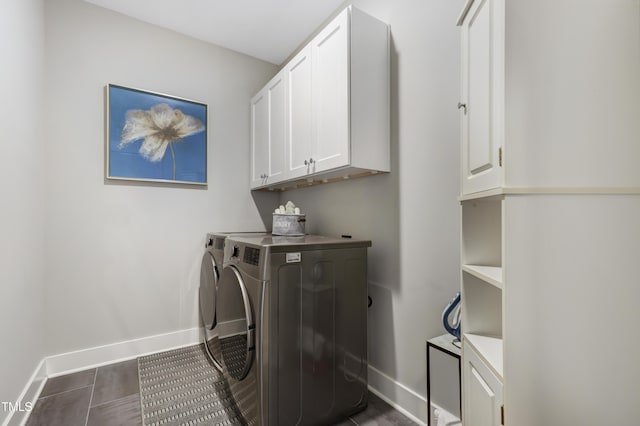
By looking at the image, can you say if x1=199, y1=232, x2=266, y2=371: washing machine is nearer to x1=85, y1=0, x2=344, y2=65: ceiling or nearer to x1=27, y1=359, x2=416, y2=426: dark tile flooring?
x1=27, y1=359, x2=416, y2=426: dark tile flooring

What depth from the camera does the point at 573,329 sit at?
726 mm

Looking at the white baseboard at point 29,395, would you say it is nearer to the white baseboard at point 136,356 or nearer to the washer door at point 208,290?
the white baseboard at point 136,356

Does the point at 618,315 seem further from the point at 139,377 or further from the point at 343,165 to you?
the point at 139,377

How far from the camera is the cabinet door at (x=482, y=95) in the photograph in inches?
32.8

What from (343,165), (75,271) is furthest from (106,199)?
(343,165)

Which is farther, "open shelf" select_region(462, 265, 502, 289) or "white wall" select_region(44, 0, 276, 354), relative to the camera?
"white wall" select_region(44, 0, 276, 354)

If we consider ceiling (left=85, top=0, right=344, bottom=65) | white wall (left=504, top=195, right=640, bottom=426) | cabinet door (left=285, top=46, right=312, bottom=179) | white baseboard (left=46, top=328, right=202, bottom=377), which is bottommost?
white baseboard (left=46, top=328, right=202, bottom=377)

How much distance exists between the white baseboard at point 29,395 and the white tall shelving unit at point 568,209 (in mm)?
2089

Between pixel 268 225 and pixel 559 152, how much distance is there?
2541 millimetres

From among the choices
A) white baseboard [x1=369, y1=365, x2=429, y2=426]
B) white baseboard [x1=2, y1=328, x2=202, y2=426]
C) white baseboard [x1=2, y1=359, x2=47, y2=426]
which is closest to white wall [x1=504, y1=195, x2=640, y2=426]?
white baseboard [x1=369, y1=365, x2=429, y2=426]

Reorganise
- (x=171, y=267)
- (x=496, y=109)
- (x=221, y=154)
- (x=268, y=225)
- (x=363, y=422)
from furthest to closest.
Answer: (x=268, y=225) < (x=221, y=154) < (x=171, y=267) < (x=363, y=422) < (x=496, y=109)

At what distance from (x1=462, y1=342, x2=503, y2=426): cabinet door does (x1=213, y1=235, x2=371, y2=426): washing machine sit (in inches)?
26.3

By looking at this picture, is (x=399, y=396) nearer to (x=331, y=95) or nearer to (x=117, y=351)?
(x=331, y=95)

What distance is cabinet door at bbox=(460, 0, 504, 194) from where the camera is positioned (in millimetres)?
834
